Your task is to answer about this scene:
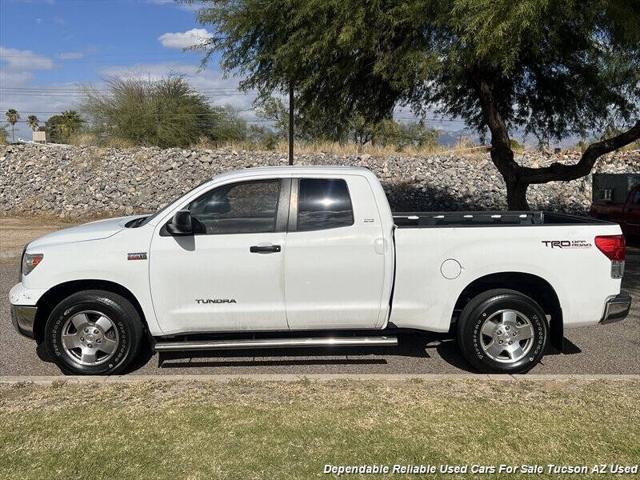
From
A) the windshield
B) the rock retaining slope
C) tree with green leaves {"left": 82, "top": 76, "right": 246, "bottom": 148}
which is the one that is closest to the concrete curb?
the windshield

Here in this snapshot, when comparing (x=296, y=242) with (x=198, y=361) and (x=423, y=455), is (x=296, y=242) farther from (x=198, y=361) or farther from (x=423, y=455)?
(x=423, y=455)

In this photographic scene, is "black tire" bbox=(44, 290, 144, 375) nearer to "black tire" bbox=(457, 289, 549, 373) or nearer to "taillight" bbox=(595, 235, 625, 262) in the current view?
"black tire" bbox=(457, 289, 549, 373)

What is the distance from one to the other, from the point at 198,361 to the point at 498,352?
9.33ft

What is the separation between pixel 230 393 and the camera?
4.74 m

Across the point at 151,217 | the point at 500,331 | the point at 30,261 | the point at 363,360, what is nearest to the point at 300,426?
the point at 363,360

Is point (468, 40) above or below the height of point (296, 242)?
above

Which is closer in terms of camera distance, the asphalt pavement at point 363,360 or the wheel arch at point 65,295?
the wheel arch at point 65,295

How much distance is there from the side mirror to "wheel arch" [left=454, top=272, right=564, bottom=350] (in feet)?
8.26

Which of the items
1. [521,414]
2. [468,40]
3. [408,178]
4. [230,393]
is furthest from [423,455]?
[408,178]

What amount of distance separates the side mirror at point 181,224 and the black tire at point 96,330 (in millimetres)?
797

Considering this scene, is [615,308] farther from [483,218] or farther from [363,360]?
[363,360]

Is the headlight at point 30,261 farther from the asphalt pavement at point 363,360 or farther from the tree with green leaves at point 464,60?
the tree with green leaves at point 464,60

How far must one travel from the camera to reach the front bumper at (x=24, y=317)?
208 inches

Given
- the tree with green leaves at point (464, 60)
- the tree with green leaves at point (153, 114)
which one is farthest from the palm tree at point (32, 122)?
the tree with green leaves at point (464, 60)
